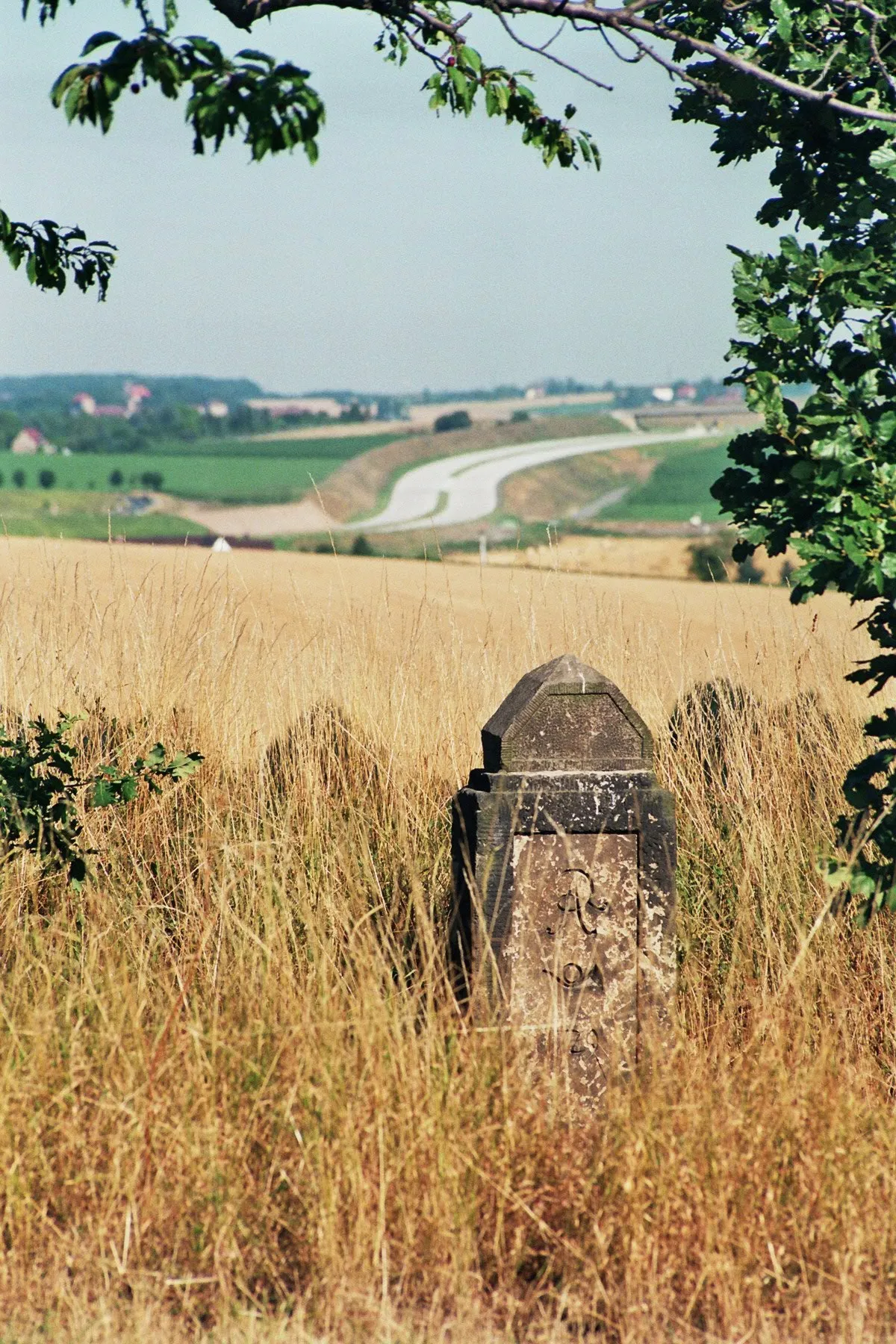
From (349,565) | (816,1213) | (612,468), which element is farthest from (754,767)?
(612,468)

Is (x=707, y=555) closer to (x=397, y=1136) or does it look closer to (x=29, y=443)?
(x=397, y=1136)

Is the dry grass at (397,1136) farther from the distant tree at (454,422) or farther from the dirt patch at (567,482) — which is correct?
the distant tree at (454,422)

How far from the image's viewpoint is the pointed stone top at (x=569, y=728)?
3.57 m

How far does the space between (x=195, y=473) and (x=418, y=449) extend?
646 inches

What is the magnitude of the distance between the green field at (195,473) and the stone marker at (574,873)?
86.2 m

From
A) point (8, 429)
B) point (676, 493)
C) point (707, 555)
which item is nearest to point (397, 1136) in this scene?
point (707, 555)

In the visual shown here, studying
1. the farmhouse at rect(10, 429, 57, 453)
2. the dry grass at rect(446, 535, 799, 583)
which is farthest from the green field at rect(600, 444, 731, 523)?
the farmhouse at rect(10, 429, 57, 453)

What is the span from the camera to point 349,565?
78.4ft

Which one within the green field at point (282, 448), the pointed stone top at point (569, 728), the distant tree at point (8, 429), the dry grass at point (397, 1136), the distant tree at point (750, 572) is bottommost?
the dry grass at point (397, 1136)

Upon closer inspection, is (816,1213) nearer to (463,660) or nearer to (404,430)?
(463,660)

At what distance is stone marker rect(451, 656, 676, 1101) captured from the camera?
356 cm

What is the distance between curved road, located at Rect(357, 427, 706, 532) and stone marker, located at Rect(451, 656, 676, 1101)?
66.2 metres

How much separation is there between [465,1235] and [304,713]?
3063 mm

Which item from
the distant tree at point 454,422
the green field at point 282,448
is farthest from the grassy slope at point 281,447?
the distant tree at point 454,422
